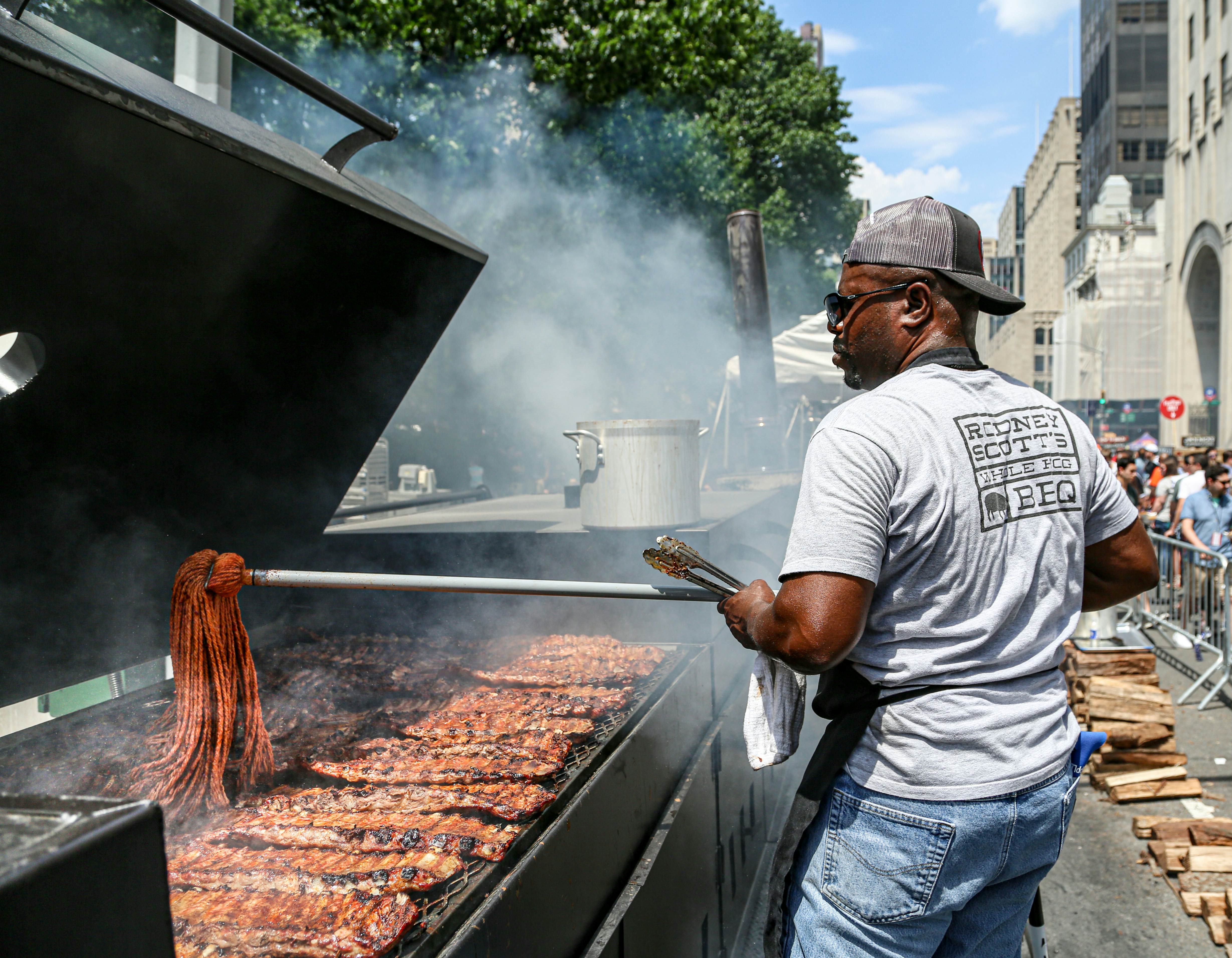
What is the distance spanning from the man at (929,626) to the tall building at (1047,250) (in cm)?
8975

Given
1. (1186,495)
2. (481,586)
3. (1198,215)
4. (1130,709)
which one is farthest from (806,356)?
(1198,215)

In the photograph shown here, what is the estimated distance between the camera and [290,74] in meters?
2.07

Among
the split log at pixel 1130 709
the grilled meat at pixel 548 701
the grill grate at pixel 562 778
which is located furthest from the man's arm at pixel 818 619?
the split log at pixel 1130 709

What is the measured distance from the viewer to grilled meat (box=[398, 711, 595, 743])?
2590 millimetres

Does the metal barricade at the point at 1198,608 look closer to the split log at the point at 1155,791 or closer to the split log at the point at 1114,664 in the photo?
the split log at the point at 1114,664

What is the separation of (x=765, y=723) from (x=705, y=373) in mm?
14916

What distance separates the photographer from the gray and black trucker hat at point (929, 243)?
1.62 m

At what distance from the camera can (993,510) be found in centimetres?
149

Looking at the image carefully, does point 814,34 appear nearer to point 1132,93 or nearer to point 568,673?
point 1132,93

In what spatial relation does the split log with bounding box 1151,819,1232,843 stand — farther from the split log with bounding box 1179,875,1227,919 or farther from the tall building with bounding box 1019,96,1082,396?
the tall building with bounding box 1019,96,1082,396

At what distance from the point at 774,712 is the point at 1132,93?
3575 inches

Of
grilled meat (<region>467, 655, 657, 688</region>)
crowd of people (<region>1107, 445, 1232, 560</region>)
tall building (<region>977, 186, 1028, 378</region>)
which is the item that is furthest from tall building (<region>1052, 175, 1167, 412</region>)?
grilled meat (<region>467, 655, 657, 688</region>)

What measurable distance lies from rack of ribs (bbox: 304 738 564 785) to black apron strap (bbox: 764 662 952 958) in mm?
753

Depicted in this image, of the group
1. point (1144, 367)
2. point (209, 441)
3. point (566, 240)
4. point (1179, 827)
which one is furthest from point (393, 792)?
point (1144, 367)
